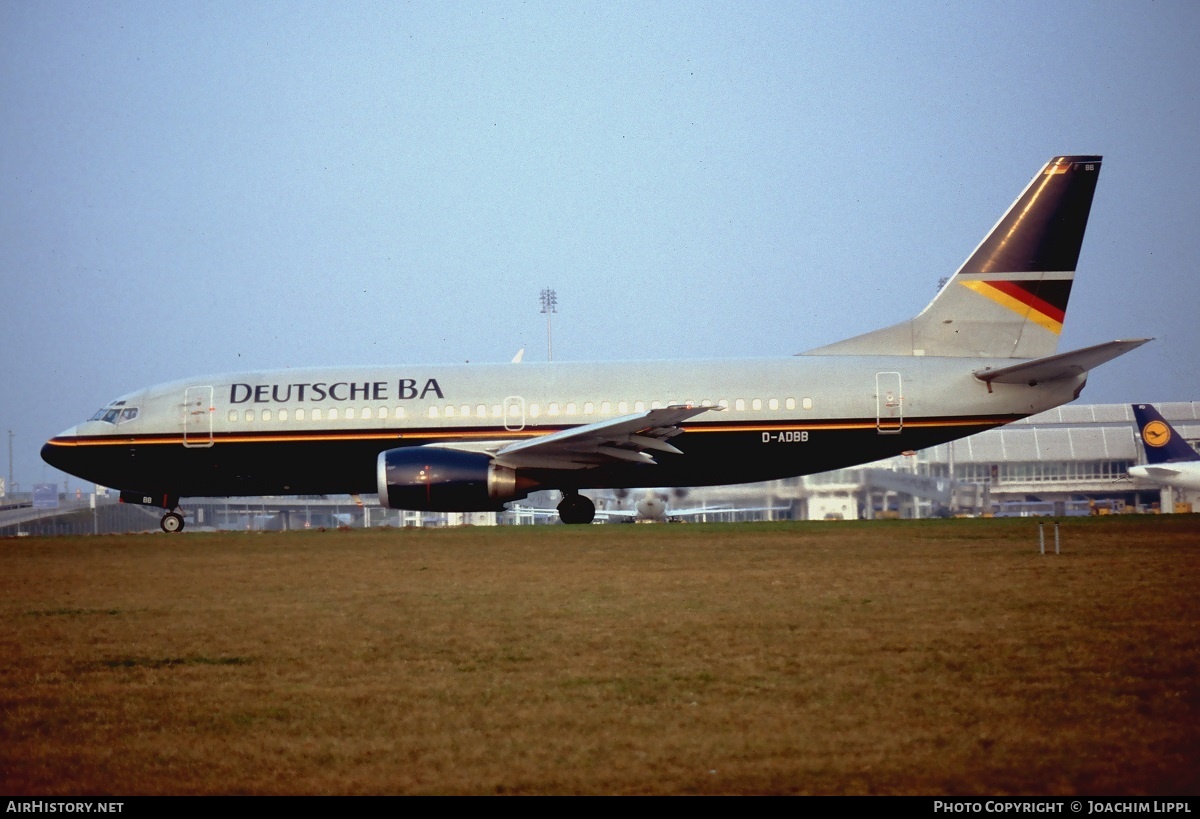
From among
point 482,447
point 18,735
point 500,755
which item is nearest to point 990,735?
point 500,755

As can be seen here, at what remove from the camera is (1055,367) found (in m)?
22.6

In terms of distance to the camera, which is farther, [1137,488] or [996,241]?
[1137,488]

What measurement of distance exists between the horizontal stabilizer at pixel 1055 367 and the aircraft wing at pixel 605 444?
5.74 meters

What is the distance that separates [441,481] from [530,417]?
2.88 meters

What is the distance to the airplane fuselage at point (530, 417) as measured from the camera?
933 inches

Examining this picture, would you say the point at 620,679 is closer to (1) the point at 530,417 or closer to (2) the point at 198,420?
(1) the point at 530,417

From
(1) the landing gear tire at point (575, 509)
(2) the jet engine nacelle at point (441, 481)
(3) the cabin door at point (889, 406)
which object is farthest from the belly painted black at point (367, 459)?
(2) the jet engine nacelle at point (441, 481)

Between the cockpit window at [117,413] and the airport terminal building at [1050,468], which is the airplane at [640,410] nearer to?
the cockpit window at [117,413]

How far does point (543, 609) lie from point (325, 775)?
5.28 meters

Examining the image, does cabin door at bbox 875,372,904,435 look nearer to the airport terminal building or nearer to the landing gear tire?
the landing gear tire

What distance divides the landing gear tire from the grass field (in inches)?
425

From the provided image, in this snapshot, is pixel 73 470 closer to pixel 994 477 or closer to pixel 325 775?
pixel 325 775

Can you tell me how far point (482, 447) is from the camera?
2439cm

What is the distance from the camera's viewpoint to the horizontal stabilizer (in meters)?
21.6
